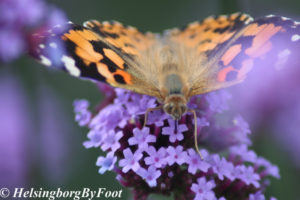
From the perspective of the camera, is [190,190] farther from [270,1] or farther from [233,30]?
[270,1]

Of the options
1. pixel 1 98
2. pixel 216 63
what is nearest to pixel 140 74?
pixel 216 63

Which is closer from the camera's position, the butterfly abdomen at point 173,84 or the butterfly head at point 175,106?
the butterfly head at point 175,106

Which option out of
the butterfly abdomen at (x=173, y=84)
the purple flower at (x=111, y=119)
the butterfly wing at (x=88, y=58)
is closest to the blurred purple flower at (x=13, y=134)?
the purple flower at (x=111, y=119)

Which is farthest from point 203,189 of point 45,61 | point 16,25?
point 16,25

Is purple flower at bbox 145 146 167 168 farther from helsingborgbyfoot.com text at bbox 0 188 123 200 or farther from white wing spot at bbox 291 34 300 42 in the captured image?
white wing spot at bbox 291 34 300 42

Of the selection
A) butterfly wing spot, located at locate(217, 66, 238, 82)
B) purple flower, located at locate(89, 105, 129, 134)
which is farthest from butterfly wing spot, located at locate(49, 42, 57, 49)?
butterfly wing spot, located at locate(217, 66, 238, 82)

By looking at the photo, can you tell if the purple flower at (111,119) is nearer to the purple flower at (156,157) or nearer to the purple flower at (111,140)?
the purple flower at (111,140)
